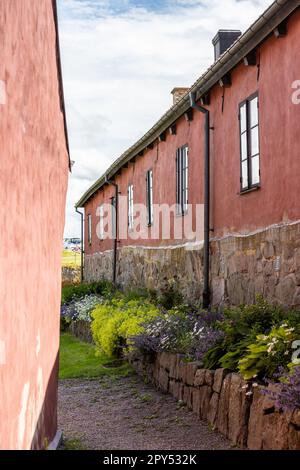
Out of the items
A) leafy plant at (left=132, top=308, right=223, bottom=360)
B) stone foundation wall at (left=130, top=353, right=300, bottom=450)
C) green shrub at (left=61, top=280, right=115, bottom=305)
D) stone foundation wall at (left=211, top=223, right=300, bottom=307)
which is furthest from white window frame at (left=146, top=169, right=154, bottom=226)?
stone foundation wall at (left=130, top=353, right=300, bottom=450)

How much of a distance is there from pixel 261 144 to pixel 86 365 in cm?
517

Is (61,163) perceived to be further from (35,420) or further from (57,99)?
(35,420)

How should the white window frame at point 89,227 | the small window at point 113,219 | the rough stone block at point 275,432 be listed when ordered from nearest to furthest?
the rough stone block at point 275,432, the small window at point 113,219, the white window frame at point 89,227

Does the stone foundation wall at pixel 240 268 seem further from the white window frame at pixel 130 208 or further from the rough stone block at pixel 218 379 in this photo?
the white window frame at pixel 130 208

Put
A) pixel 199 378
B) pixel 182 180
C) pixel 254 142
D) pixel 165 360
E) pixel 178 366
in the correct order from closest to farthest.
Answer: pixel 199 378, pixel 178 366, pixel 165 360, pixel 254 142, pixel 182 180

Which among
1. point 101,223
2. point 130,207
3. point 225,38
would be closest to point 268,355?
point 225,38

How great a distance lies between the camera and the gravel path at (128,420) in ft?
23.0

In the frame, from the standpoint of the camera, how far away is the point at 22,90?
4.28m

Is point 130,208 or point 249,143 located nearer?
point 249,143

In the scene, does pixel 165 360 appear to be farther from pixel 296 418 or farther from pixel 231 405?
pixel 296 418

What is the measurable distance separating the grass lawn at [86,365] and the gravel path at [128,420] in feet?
2.65

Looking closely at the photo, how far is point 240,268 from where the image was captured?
34.6ft

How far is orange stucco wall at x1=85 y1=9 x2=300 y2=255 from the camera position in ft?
28.8

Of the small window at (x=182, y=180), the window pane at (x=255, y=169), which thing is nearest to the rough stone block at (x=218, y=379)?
the window pane at (x=255, y=169)
